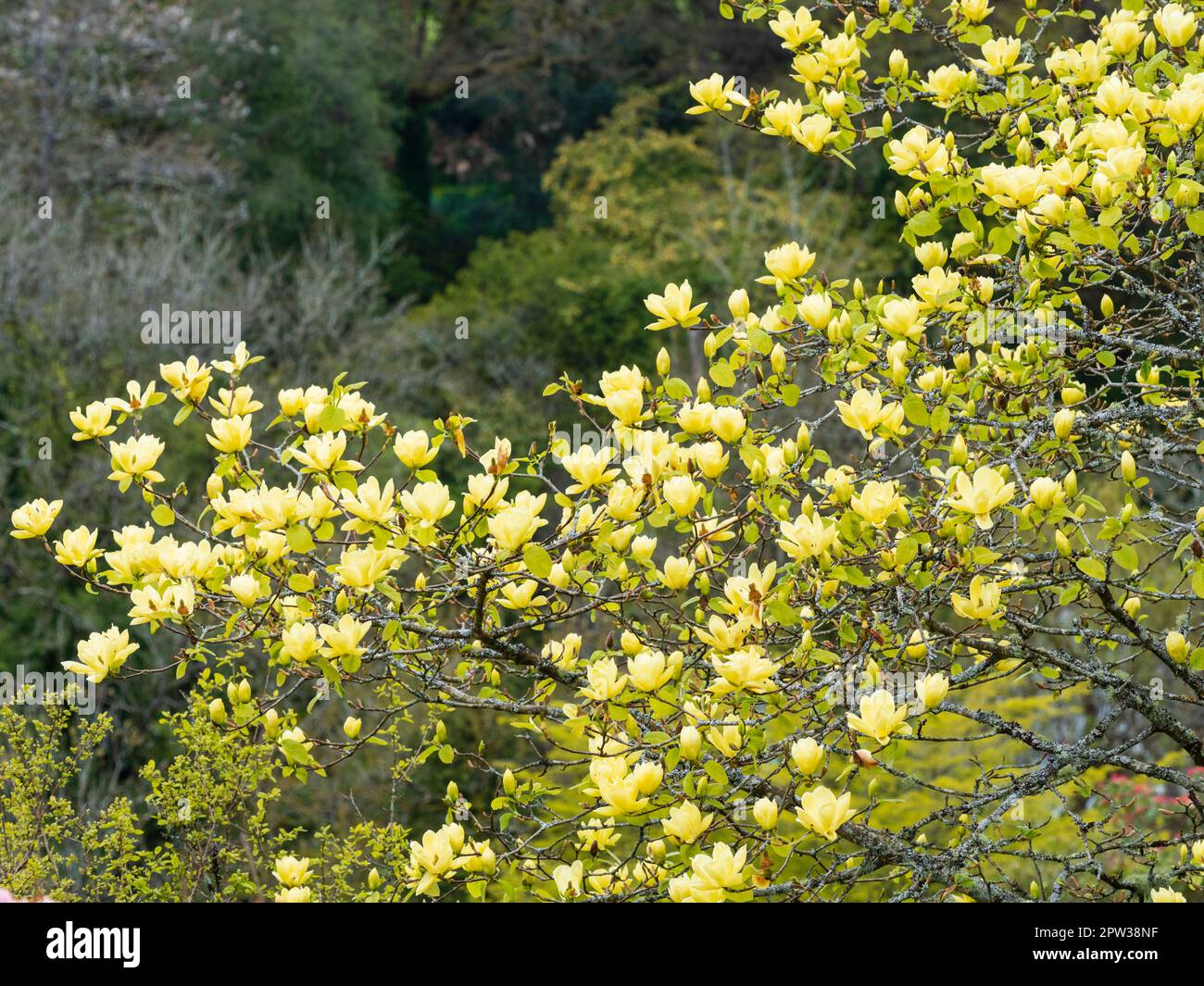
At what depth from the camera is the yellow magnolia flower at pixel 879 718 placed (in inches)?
79.9

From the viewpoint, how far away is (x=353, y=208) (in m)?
18.8

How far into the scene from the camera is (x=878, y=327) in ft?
8.83

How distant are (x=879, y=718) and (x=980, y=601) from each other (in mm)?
302

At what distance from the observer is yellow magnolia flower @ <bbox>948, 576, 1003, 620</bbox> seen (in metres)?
2.17

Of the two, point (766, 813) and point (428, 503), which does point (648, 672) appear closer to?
point (766, 813)

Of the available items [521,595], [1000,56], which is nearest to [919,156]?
[1000,56]

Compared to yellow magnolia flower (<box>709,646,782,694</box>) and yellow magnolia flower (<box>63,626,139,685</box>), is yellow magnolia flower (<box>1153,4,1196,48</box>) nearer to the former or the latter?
yellow magnolia flower (<box>709,646,782,694</box>)

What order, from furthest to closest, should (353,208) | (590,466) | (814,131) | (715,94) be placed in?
(353,208) → (715,94) → (814,131) → (590,466)

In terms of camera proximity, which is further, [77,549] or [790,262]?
[790,262]

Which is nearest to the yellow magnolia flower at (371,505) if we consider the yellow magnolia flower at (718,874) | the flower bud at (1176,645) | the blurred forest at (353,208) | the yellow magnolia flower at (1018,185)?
the yellow magnolia flower at (718,874)

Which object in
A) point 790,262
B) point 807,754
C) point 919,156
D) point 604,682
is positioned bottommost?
point 807,754

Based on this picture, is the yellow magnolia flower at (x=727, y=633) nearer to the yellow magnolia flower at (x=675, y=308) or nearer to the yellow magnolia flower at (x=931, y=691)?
the yellow magnolia flower at (x=931, y=691)
